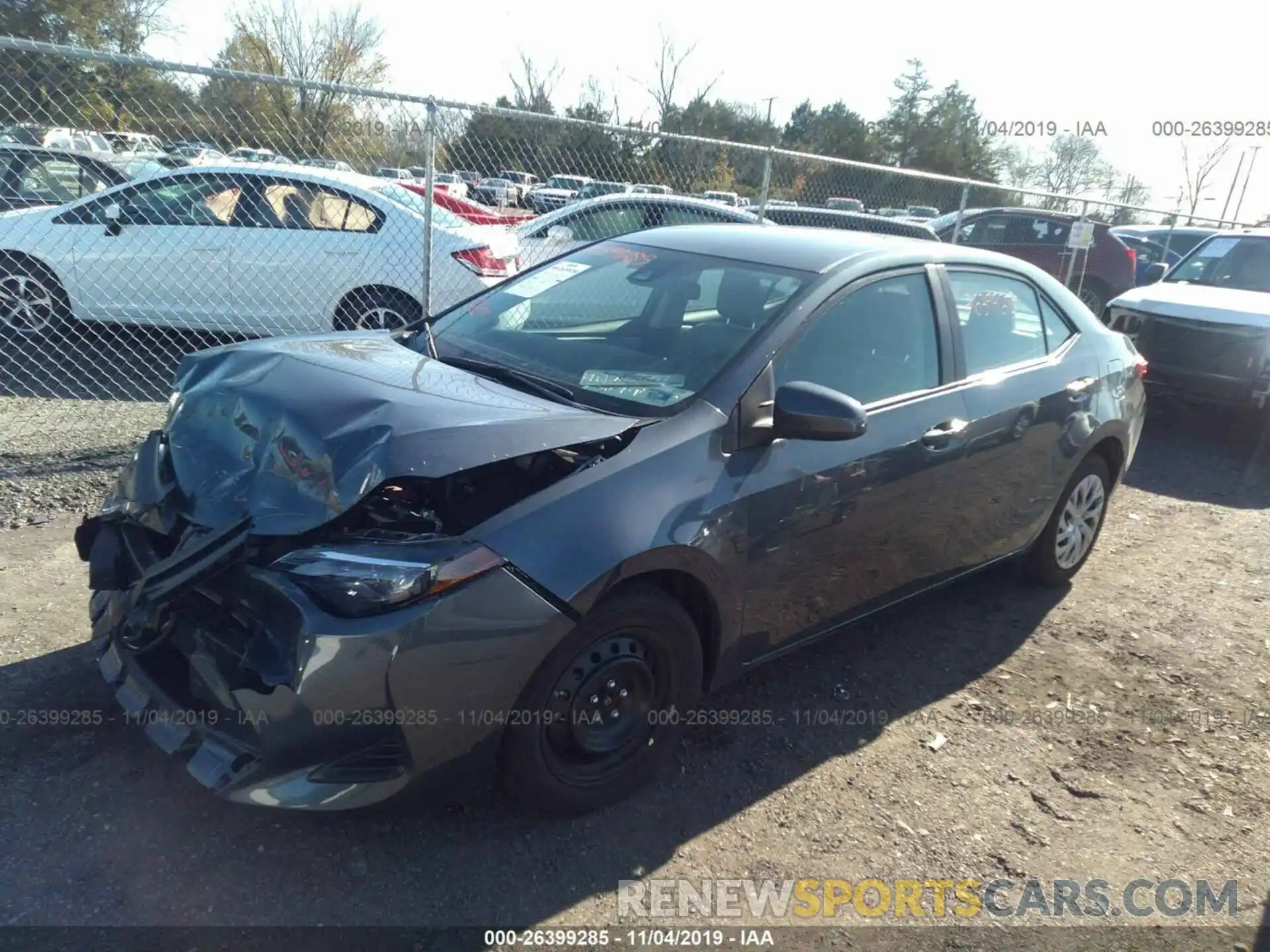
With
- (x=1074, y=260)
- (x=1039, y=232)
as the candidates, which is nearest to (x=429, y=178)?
(x=1074, y=260)

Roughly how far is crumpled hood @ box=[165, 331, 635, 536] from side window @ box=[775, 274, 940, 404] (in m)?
0.81

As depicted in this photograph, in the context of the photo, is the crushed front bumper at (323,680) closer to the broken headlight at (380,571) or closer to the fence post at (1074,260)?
the broken headlight at (380,571)

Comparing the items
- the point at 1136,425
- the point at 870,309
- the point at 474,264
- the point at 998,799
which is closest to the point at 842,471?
the point at 870,309

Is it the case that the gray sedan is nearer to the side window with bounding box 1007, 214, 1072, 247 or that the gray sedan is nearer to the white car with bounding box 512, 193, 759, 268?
the white car with bounding box 512, 193, 759, 268

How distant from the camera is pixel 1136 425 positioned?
4.84 m

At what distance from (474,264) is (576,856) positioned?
555 centimetres

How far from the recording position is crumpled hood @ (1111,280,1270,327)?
765 centimetres

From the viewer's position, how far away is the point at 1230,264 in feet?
29.5

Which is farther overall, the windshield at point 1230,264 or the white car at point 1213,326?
the windshield at point 1230,264

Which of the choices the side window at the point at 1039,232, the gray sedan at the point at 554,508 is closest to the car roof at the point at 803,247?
the gray sedan at the point at 554,508

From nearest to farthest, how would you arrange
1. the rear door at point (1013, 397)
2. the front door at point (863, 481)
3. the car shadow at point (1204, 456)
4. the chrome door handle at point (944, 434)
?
the front door at point (863, 481), the chrome door handle at point (944, 434), the rear door at point (1013, 397), the car shadow at point (1204, 456)

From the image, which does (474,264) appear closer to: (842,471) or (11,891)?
(842,471)

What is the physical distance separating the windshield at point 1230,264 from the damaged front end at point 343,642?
8772 mm

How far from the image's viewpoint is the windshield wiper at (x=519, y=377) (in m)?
3.04
